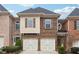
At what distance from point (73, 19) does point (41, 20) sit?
1.63ft

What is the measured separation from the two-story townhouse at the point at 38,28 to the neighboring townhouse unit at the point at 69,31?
95 millimetres

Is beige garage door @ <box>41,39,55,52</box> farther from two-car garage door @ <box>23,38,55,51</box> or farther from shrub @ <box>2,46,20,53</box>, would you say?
shrub @ <box>2,46,20,53</box>

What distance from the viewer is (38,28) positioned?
2.19m

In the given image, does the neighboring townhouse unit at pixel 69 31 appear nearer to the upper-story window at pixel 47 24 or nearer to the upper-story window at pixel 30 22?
the upper-story window at pixel 47 24

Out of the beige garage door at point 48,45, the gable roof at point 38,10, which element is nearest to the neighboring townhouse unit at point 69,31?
the beige garage door at point 48,45

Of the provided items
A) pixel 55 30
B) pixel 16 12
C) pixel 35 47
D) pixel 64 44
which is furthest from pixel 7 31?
pixel 64 44

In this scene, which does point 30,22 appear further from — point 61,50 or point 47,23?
point 61,50

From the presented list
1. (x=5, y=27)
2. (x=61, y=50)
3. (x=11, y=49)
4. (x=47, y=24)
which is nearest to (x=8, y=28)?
(x=5, y=27)

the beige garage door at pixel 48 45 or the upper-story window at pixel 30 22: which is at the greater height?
the upper-story window at pixel 30 22

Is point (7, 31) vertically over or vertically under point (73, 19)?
under

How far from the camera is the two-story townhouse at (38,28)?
86.0 inches

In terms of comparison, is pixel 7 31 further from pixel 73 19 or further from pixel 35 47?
pixel 73 19

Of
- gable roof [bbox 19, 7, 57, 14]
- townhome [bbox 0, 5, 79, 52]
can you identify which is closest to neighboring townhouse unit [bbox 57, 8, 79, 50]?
townhome [bbox 0, 5, 79, 52]
